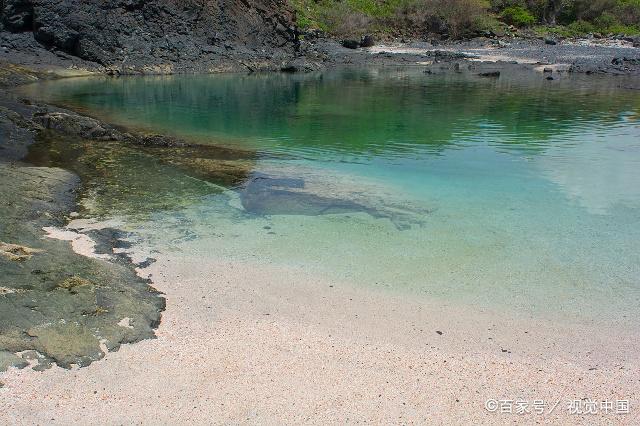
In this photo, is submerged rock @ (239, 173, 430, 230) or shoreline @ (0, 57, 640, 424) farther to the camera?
submerged rock @ (239, 173, 430, 230)

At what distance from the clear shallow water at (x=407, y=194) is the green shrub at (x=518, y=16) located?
142 feet

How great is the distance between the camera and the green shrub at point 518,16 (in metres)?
67.0

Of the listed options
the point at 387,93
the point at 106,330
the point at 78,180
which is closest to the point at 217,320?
Result: the point at 106,330

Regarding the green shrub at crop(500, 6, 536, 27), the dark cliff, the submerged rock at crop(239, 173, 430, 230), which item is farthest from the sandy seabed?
the green shrub at crop(500, 6, 536, 27)

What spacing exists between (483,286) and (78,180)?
9.48 meters

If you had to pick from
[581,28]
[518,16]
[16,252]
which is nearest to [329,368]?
[16,252]

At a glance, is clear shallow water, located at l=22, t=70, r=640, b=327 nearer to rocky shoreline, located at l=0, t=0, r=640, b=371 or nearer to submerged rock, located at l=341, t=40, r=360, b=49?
rocky shoreline, located at l=0, t=0, r=640, b=371

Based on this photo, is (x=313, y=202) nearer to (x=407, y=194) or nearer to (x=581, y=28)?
(x=407, y=194)

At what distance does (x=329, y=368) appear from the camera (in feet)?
21.2

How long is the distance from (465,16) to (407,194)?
54073 millimetres

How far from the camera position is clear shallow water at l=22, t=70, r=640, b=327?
9203 mm

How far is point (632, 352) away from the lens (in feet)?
22.6

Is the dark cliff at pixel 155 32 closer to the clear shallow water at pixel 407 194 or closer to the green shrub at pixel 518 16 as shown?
the clear shallow water at pixel 407 194

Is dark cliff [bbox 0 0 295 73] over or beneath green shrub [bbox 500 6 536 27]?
beneath
